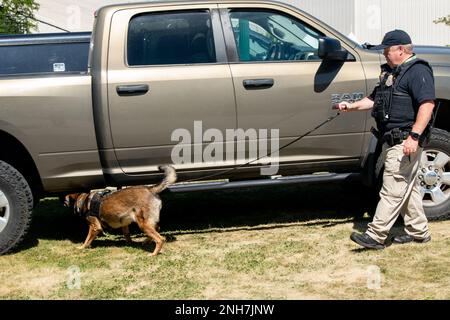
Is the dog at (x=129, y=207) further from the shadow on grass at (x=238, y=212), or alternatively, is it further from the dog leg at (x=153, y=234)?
the shadow on grass at (x=238, y=212)

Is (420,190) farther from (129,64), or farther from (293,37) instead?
(129,64)

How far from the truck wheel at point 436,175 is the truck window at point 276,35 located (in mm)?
1214

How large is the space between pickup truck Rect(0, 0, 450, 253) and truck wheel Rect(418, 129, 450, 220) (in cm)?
1

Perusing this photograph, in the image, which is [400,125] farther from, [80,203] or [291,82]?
[80,203]

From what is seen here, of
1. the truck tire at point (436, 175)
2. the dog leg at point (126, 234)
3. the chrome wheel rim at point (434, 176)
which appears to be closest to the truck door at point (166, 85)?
the dog leg at point (126, 234)

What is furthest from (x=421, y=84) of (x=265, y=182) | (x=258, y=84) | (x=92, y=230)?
(x=92, y=230)

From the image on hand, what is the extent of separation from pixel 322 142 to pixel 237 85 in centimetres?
85

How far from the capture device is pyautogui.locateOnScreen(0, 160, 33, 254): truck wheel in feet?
15.6

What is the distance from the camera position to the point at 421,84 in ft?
14.3

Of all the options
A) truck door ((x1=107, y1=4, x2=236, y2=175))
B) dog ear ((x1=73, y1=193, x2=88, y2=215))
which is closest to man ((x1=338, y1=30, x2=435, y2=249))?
truck door ((x1=107, y1=4, x2=236, y2=175))

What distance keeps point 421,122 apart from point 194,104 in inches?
66.9

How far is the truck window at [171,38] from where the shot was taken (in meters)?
4.91

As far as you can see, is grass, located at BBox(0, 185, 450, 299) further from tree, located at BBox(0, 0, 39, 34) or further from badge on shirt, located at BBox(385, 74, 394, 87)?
tree, located at BBox(0, 0, 39, 34)

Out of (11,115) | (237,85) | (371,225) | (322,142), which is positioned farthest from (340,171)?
(11,115)
